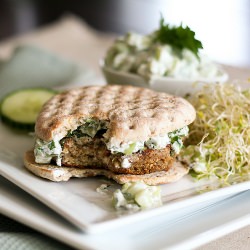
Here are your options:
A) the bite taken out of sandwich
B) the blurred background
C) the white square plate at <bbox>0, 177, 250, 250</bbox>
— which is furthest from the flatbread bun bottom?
the blurred background

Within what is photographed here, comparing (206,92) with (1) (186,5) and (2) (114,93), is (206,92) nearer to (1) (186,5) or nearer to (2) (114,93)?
(2) (114,93)

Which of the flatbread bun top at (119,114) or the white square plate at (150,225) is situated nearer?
the white square plate at (150,225)

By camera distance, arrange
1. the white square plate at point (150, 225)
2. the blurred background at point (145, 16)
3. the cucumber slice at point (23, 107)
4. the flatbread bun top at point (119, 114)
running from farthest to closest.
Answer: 1. the blurred background at point (145, 16)
2. the cucumber slice at point (23, 107)
3. the flatbread bun top at point (119, 114)
4. the white square plate at point (150, 225)

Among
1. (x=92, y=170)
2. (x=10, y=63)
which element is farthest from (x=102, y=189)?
(x=10, y=63)

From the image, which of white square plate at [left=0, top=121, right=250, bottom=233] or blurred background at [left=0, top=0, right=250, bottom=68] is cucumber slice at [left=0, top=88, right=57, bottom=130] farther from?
blurred background at [left=0, top=0, right=250, bottom=68]

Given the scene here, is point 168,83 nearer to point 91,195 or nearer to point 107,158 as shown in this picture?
point 107,158

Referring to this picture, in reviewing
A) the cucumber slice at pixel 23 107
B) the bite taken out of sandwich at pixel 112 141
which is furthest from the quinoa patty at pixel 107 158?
the cucumber slice at pixel 23 107

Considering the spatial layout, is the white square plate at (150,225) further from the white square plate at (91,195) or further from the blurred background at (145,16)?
the blurred background at (145,16)
